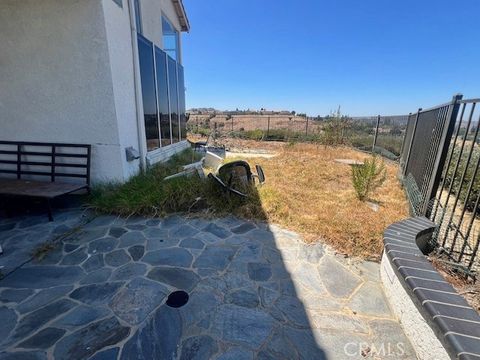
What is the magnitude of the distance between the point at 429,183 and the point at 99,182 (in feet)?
15.9

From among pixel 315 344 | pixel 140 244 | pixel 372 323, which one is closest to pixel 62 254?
pixel 140 244

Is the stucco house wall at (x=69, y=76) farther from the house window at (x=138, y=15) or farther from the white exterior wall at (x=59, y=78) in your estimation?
the house window at (x=138, y=15)

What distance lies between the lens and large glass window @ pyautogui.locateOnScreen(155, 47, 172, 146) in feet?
19.0

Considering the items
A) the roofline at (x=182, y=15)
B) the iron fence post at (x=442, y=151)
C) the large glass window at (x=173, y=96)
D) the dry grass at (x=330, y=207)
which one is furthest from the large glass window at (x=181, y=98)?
the iron fence post at (x=442, y=151)

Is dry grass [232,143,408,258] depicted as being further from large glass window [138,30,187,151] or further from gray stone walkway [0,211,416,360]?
large glass window [138,30,187,151]

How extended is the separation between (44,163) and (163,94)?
9.91 ft

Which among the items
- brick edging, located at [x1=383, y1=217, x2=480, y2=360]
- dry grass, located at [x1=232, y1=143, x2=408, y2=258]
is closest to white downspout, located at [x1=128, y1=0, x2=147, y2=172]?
dry grass, located at [x1=232, y1=143, x2=408, y2=258]

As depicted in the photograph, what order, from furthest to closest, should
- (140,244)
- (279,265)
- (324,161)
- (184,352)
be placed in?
(324,161), (140,244), (279,265), (184,352)

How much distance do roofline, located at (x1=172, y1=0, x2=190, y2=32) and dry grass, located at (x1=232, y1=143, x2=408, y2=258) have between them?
5.53 metres

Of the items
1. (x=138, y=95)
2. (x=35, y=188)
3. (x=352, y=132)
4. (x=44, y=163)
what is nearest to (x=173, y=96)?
(x=138, y=95)

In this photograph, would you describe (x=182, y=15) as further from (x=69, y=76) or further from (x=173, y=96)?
(x=69, y=76)

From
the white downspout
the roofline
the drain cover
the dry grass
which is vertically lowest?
the drain cover

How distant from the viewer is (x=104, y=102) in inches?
151

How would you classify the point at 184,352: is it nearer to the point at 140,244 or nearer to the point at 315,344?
the point at 315,344
